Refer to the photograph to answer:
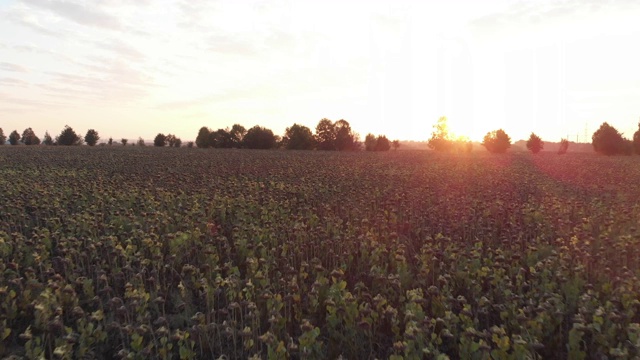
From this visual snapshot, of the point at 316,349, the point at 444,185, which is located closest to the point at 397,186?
the point at 444,185

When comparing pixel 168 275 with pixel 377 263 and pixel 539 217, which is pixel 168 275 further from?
pixel 539 217

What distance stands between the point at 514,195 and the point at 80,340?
13.5 m

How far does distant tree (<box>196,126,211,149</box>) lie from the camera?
76700mm

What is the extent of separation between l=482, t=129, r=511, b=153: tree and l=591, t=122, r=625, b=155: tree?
15541 mm

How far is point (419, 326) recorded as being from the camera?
455 cm

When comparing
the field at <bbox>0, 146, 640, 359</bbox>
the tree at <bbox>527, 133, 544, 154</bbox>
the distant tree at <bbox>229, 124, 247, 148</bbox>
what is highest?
the distant tree at <bbox>229, 124, 247, 148</bbox>

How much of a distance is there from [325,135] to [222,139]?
54.4 feet

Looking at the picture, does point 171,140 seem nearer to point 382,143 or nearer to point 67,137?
point 67,137

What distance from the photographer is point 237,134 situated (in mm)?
74812

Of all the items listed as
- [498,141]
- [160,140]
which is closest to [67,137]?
[160,140]

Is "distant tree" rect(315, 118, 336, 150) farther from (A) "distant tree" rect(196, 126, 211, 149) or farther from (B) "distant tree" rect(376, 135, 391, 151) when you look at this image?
(A) "distant tree" rect(196, 126, 211, 149)

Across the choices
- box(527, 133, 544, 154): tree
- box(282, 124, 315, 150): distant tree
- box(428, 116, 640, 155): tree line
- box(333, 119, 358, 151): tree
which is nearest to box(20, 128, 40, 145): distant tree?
box(282, 124, 315, 150): distant tree

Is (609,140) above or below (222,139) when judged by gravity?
below

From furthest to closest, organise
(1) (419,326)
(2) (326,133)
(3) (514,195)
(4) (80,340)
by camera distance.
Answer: (2) (326,133), (3) (514,195), (4) (80,340), (1) (419,326)
